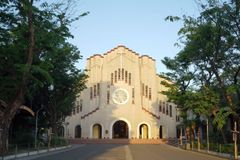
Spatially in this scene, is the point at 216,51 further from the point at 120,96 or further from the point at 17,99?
the point at 120,96

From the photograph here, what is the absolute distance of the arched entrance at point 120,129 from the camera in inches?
3349

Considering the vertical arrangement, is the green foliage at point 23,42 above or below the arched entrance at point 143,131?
above

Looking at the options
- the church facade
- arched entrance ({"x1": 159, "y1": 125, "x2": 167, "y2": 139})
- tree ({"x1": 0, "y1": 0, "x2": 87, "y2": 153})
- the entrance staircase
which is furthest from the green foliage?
arched entrance ({"x1": 159, "y1": 125, "x2": 167, "y2": 139})

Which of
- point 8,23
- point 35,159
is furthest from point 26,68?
point 35,159

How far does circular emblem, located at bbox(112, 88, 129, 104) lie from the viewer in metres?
83.1

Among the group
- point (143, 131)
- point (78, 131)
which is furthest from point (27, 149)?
point (78, 131)

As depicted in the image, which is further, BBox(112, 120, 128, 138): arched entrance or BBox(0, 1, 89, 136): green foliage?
BBox(112, 120, 128, 138): arched entrance

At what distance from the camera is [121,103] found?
8281cm

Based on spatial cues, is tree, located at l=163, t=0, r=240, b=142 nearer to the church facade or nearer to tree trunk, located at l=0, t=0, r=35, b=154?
tree trunk, located at l=0, t=0, r=35, b=154

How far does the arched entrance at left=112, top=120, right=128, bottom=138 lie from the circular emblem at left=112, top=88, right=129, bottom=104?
455 centimetres

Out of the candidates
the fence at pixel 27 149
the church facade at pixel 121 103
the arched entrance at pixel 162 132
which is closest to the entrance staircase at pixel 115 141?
the church facade at pixel 121 103

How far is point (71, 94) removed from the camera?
5219cm

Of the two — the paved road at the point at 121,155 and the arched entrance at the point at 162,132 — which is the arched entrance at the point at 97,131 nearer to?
the arched entrance at the point at 162,132

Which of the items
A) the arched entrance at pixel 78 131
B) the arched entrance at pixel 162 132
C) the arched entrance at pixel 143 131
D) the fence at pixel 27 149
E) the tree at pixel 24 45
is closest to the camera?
the tree at pixel 24 45
